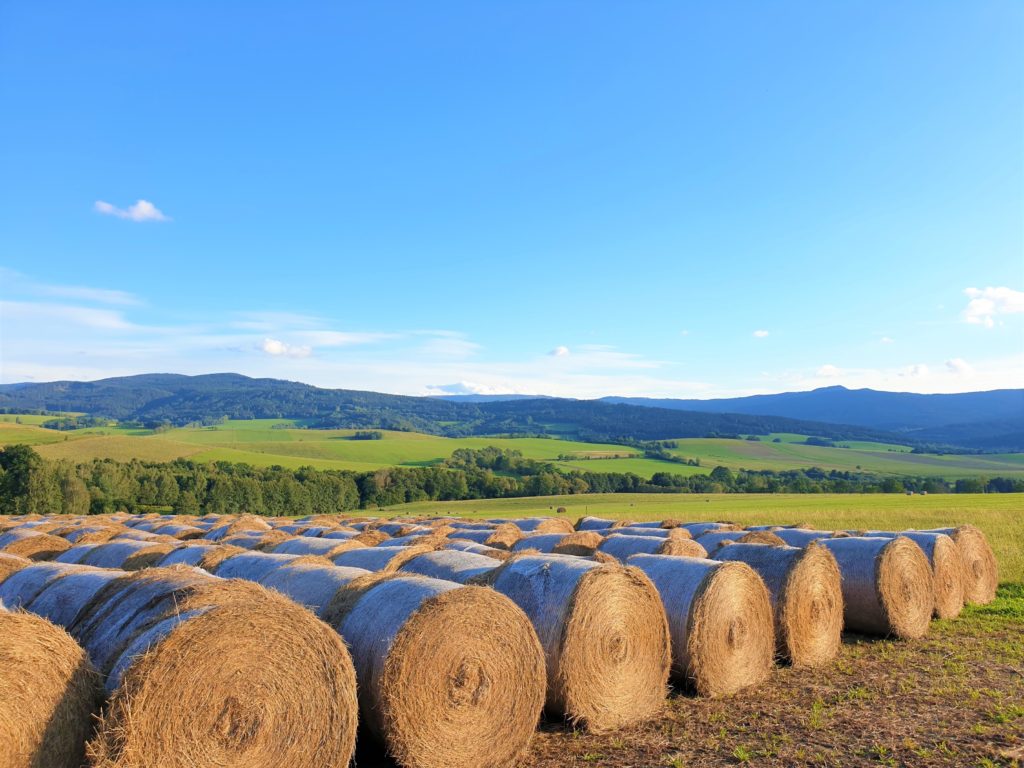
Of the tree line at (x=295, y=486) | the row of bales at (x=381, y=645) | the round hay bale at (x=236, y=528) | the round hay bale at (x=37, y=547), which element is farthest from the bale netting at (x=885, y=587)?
the tree line at (x=295, y=486)

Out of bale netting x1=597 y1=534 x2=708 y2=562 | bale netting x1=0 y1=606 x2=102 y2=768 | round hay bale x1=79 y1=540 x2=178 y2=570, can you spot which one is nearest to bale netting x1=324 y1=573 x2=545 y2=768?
bale netting x1=0 y1=606 x2=102 y2=768

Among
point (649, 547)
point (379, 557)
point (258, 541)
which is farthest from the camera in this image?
point (258, 541)

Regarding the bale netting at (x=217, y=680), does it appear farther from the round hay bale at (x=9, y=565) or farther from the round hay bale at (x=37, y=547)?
the round hay bale at (x=37, y=547)

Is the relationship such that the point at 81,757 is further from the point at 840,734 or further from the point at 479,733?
the point at 840,734

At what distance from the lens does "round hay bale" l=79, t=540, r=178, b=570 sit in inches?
475

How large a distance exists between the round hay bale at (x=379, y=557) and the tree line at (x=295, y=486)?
176ft

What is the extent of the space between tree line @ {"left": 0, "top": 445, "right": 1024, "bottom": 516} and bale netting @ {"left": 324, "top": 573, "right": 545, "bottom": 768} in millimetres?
58042

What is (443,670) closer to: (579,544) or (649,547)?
(649,547)

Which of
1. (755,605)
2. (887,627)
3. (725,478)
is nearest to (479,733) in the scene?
(755,605)

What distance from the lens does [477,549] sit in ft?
41.1

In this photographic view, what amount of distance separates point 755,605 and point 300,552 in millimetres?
8106

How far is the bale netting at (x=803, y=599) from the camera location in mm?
10516

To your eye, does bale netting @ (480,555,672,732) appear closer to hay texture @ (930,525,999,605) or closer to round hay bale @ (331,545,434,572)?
round hay bale @ (331,545,434,572)

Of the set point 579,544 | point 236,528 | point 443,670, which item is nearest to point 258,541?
point 579,544
